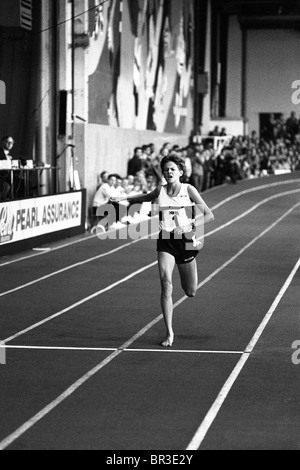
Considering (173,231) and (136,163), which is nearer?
(173,231)

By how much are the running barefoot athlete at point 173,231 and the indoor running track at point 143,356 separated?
1.69 feet

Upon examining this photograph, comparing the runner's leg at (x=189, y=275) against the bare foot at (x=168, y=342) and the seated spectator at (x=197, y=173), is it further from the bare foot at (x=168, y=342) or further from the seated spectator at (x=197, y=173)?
the seated spectator at (x=197, y=173)

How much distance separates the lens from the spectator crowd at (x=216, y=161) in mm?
26266

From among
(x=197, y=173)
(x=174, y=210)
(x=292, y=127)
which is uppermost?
(x=292, y=127)

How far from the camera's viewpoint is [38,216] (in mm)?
21078

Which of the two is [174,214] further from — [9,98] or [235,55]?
[235,55]

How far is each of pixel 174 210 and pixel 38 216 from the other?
1060 centimetres

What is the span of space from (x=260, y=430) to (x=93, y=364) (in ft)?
8.61

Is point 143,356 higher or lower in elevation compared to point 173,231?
lower

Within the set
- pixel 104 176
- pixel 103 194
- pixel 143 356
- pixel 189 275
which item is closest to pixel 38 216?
pixel 103 194

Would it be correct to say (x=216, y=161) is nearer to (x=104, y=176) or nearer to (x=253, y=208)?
(x=253, y=208)

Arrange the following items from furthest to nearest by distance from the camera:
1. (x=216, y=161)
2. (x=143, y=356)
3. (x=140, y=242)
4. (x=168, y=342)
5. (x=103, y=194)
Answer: (x=216, y=161) → (x=103, y=194) → (x=140, y=242) → (x=168, y=342) → (x=143, y=356)

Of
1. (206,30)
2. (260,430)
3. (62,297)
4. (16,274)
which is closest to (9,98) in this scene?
(16,274)
